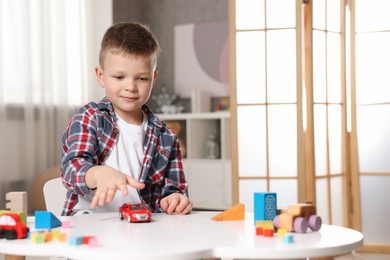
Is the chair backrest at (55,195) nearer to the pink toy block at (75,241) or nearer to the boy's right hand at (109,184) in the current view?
the boy's right hand at (109,184)

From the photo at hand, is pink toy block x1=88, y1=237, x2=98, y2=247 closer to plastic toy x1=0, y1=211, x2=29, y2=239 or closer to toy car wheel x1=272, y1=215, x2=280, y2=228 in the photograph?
plastic toy x1=0, y1=211, x2=29, y2=239

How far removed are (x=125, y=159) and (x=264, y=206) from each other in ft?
1.44

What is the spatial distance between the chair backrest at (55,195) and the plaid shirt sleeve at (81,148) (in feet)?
0.51

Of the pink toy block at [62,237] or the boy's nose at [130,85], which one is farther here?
the boy's nose at [130,85]

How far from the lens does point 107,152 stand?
1.41 meters

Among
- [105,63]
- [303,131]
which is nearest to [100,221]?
[105,63]

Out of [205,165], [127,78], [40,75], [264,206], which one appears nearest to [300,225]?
[264,206]

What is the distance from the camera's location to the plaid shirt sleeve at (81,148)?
49.4 inches

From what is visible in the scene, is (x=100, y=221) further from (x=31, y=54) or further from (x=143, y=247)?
(x=31, y=54)

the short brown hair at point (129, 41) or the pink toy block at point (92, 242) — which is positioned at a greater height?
the short brown hair at point (129, 41)

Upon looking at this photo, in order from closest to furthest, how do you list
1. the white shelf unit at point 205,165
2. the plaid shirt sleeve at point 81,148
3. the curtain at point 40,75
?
1. the plaid shirt sleeve at point 81,148
2. the curtain at point 40,75
3. the white shelf unit at point 205,165

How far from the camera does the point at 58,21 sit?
Result: 3758 mm

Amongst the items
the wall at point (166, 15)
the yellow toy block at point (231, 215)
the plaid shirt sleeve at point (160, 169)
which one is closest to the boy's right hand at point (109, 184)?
the yellow toy block at point (231, 215)

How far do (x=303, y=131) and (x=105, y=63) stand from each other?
6.69 ft
